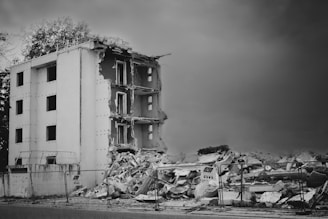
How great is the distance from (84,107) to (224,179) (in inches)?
614

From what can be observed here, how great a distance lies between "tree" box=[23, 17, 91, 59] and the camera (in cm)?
5166

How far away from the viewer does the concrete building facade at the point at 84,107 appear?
117 feet

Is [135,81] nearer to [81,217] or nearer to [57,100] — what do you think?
[57,100]

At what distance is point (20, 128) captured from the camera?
40656mm

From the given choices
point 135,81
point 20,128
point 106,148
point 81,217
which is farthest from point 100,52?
point 81,217

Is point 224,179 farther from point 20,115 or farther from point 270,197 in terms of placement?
point 20,115

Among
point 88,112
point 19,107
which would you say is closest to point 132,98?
point 88,112

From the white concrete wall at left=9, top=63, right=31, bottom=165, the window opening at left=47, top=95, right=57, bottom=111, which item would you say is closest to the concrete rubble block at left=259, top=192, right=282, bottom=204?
the window opening at left=47, top=95, right=57, bottom=111

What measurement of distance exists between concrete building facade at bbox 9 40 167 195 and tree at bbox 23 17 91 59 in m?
10.3

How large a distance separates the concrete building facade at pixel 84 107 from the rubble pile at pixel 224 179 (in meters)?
2.55

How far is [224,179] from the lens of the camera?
950 inches

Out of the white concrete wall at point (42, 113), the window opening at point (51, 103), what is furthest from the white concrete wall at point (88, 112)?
the window opening at point (51, 103)

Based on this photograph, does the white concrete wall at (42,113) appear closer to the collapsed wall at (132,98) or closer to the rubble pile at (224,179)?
the collapsed wall at (132,98)

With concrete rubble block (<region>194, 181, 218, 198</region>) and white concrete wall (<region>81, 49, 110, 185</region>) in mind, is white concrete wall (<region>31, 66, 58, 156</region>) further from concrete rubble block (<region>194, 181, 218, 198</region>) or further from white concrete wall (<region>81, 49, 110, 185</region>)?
concrete rubble block (<region>194, 181, 218, 198</region>)
